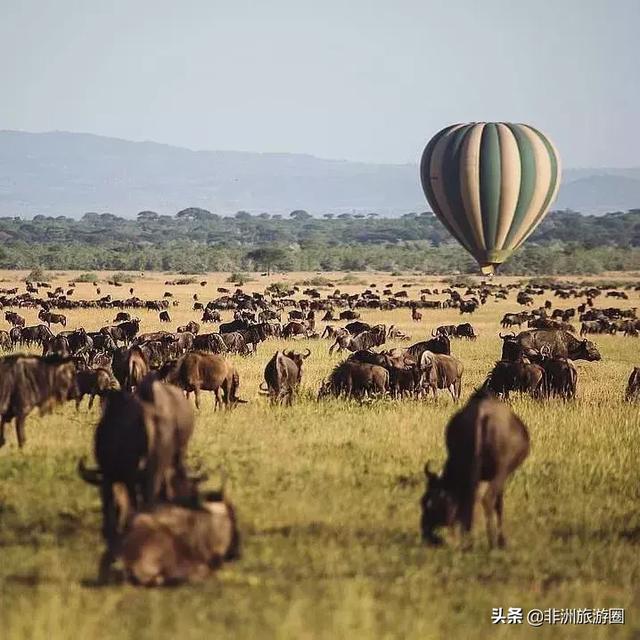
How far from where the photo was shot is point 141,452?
8930 millimetres

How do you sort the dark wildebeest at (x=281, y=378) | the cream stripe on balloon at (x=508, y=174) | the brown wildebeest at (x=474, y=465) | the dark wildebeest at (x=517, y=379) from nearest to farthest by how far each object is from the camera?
the brown wildebeest at (x=474, y=465)
the dark wildebeest at (x=281, y=378)
the dark wildebeest at (x=517, y=379)
the cream stripe on balloon at (x=508, y=174)

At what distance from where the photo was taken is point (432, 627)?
7824mm

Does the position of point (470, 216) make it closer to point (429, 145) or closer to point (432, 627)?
point (429, 145)

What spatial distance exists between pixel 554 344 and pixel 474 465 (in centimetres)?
2094

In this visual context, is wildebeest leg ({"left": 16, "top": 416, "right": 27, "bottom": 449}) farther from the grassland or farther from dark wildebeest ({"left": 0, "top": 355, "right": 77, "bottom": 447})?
the grassland

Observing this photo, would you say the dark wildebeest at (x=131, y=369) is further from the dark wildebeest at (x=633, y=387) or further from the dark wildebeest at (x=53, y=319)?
the dark wildebeest at (x=53, y=319)

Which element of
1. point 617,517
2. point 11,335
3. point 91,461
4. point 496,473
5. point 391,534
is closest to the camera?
point 496,473

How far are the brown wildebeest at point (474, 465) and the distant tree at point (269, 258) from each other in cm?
11598

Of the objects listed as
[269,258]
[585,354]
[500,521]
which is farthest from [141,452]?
[269,258]

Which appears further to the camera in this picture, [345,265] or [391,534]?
[345,265]

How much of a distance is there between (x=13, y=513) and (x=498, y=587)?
16.1 feet

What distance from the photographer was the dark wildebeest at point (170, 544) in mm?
8266

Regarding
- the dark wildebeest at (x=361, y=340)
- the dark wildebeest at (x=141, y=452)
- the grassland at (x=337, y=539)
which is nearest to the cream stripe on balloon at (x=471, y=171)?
the dark wildebeest at (x=361, y=340)

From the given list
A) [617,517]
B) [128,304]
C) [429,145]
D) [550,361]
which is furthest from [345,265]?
[617,517]
